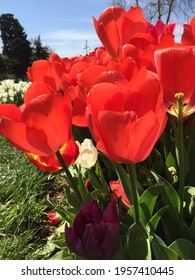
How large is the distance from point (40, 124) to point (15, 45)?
151 ft

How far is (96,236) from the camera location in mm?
850

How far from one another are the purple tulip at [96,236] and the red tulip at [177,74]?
0.88 feet

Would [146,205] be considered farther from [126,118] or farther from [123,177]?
[126,118]

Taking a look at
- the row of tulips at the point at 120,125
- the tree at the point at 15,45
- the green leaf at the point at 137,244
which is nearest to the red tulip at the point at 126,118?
the row of tulips at the point at 120,125

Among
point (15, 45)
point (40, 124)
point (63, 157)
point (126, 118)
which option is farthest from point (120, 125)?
point (15, 45)

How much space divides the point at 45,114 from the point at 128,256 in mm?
415

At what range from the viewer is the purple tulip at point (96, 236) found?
84 cm

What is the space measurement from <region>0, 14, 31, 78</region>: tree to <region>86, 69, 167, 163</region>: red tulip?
4122 centimetres

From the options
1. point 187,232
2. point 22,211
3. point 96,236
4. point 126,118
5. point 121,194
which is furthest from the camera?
point 22,211

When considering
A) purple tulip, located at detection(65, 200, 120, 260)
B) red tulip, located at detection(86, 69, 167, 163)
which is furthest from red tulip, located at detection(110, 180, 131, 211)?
red tulip, located at detection(86, 69, 167, 163)

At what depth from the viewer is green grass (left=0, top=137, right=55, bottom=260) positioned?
207 cm

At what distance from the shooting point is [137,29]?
1314 mm

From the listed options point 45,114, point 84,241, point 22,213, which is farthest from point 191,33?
point 22,213
